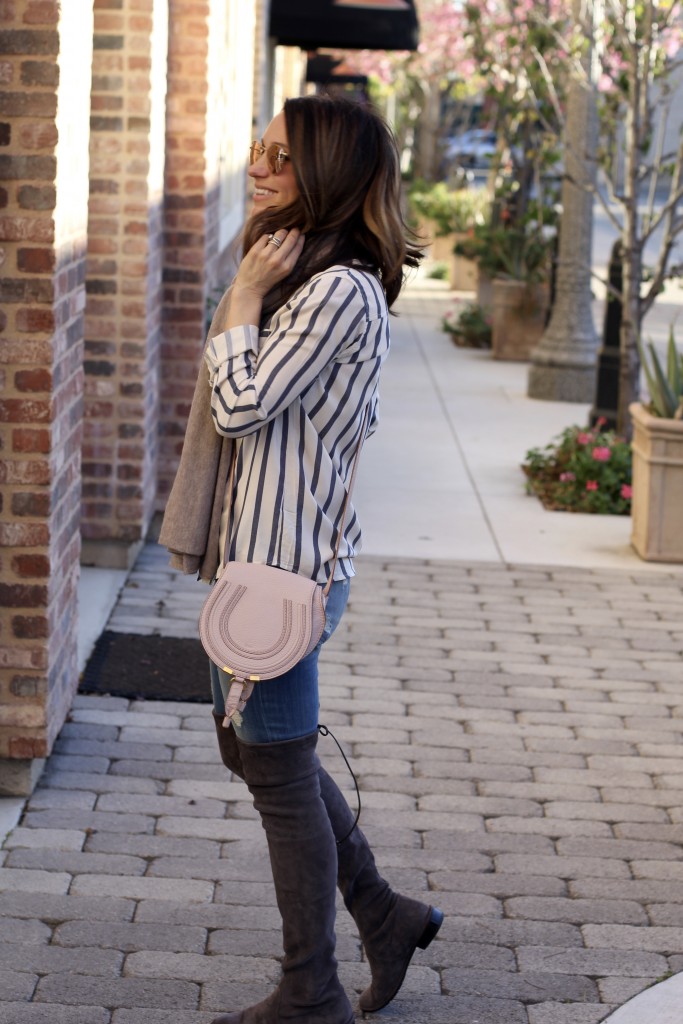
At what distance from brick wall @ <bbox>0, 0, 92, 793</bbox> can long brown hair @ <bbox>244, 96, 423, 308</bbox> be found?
1366 mm

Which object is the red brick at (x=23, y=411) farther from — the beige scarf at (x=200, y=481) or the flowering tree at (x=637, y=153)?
the flowering tree at (x=637, y=153)

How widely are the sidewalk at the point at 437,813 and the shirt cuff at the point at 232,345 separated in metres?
1.43

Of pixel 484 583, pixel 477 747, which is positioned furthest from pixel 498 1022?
pixel 484 583

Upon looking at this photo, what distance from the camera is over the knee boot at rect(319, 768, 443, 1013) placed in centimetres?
321

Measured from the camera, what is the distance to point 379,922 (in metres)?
3.23

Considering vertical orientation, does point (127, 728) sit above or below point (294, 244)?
below

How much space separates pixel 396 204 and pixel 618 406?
7270 mm

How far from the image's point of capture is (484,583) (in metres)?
6.96

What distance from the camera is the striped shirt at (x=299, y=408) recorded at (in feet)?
8.94

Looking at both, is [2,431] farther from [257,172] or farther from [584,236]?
[584,236]

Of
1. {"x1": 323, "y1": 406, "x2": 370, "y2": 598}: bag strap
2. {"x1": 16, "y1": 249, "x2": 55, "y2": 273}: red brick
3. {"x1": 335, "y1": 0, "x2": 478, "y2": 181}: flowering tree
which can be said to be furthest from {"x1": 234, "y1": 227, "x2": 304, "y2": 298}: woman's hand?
{"x1": 335, "y1": 0, "x2": 478, "y2": 181}: flowering tree

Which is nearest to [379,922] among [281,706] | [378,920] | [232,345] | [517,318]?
[378,920]

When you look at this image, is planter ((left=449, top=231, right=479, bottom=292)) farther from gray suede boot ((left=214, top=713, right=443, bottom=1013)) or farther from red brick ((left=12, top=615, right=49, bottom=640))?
gray suede boot ((left=214, top=713, right=443, bottom=1013))

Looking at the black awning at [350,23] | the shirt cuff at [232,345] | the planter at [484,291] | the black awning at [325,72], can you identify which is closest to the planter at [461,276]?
the black awning at [325,72]
